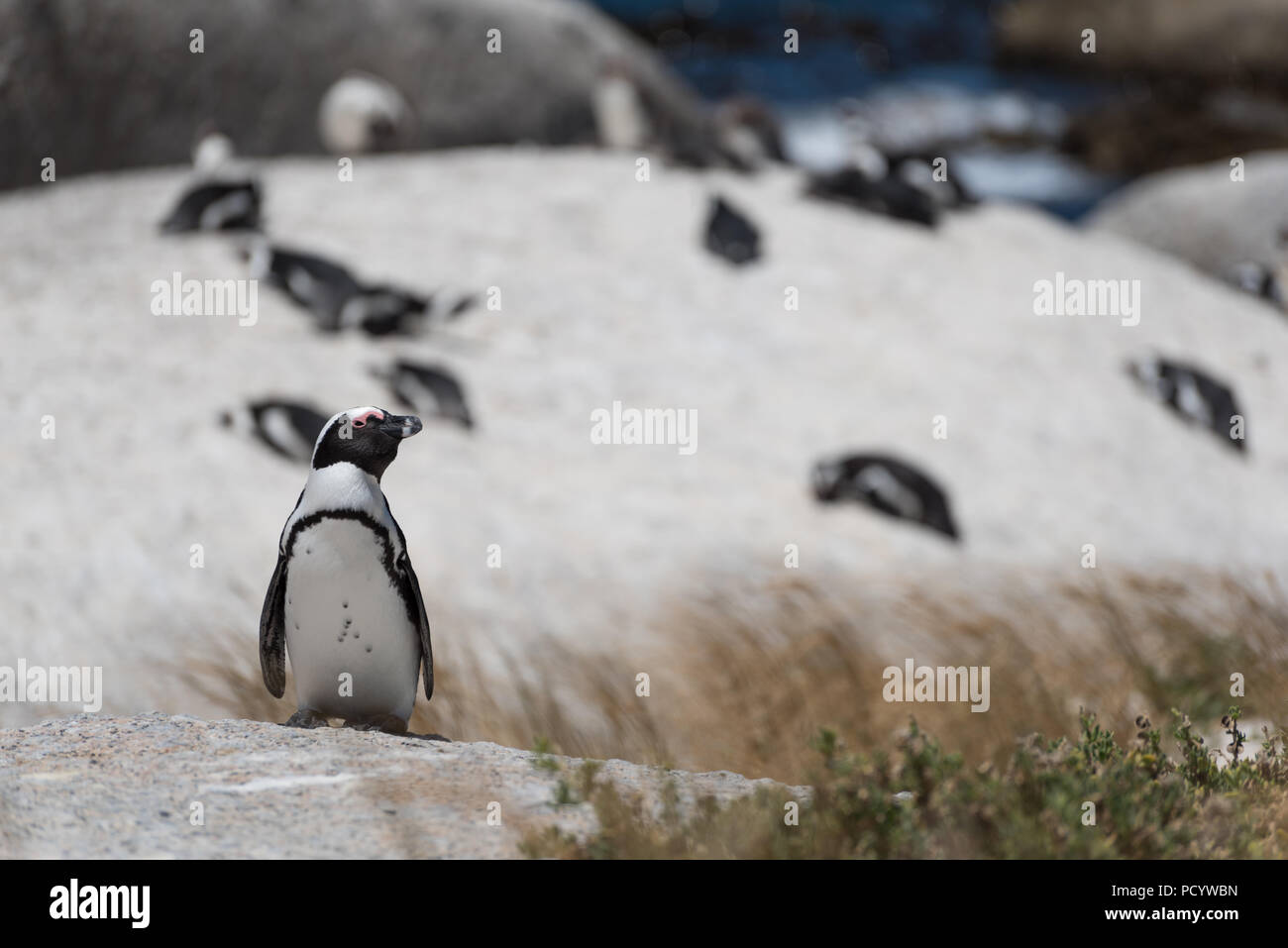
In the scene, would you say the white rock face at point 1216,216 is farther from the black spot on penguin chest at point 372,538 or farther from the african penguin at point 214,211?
the black spot on penguin chest at point 372,538

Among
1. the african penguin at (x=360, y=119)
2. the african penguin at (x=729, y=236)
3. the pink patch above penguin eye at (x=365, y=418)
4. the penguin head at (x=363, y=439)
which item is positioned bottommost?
the penguin head at (x=363, y=439)

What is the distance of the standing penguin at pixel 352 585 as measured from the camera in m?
3.79

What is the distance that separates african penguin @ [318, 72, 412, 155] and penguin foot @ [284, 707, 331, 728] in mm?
9228

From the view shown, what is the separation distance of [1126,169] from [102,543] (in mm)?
23938

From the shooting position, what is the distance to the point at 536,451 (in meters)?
7.75

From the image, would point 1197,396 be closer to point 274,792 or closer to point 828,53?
point 274,792

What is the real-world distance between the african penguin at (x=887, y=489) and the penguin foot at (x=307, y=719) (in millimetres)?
4223

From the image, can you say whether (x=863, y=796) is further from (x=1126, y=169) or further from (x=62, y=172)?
(x=1126, y=169)

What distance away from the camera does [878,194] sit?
11.7m

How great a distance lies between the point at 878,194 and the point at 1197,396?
3.43m

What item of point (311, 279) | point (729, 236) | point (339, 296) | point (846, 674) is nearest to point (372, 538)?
point (846, 674)

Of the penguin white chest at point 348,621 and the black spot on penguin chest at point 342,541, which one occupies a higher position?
the black spot on penguin chest at point 342,541

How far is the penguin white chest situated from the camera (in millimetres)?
3799

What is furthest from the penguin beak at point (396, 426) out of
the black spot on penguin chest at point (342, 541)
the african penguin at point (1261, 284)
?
the african penguin at point (1261, 284)
